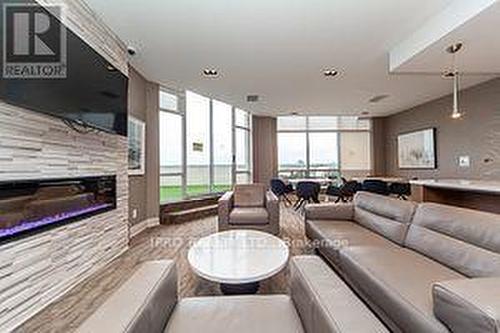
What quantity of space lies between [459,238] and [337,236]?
1214 mm

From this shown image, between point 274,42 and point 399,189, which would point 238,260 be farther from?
point 399,189

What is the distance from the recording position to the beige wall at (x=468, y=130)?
5898mm

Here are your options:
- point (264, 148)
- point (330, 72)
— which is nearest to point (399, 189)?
point (330, 72)

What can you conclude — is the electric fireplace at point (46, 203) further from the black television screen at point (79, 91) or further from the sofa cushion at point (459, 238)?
the sofa cushion at point (459, 238)

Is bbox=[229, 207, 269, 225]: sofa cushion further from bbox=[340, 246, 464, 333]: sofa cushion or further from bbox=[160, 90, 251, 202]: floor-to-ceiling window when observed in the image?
bbox=[160, 90, 251, 202]: floor-to-ceiling window

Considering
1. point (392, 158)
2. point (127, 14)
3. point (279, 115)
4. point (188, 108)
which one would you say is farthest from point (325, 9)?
point (392, 158)

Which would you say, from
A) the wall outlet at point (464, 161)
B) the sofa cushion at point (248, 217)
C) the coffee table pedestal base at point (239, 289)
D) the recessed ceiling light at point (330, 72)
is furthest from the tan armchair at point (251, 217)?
the wall outlet at point (464, 161)

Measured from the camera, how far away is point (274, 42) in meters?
4.14

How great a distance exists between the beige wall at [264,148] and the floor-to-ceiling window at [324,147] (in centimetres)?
71

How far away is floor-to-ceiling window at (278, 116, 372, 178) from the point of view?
35.4 ft

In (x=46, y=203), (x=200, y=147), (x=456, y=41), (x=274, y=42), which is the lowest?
(x=46, y=203)

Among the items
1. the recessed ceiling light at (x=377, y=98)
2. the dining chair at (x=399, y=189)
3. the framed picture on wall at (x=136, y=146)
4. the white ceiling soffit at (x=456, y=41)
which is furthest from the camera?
the dining chair at (x=399, y=189)

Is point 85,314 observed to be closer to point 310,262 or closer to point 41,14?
point 310,262

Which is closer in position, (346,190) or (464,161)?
(464,161)
